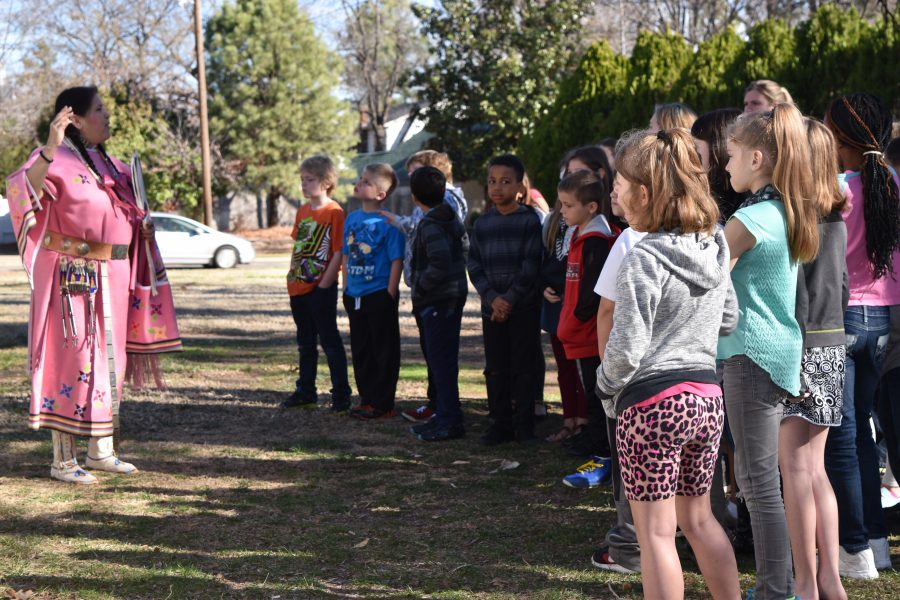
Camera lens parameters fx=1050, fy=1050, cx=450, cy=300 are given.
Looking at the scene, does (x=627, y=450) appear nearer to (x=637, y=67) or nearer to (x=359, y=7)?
(x=637, y=67)

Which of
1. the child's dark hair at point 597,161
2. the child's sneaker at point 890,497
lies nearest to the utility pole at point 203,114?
the child's dark hair at point 597,161

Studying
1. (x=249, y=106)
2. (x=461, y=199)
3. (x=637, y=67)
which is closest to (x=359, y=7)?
(x=249, y=106)

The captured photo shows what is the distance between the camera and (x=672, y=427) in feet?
10.4

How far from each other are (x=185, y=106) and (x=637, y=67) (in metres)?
31.4

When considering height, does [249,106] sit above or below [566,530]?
above

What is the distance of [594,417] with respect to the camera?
5891 millimetres

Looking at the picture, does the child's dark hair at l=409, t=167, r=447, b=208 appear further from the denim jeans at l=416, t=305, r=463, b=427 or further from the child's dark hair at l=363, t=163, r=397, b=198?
the denim jeans at l=416, t=305, r=463, b=427

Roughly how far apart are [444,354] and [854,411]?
3.15m

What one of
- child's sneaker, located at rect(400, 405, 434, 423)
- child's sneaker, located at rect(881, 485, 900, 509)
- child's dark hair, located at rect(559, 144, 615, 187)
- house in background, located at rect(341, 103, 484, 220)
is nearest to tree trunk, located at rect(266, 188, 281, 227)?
house in background, located at rect(341, 103, 484, 220)

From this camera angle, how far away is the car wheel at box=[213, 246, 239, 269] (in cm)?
2567

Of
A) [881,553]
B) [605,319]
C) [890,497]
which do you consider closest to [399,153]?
[890,497]

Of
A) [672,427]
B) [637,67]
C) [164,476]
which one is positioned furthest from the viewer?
[637,67]

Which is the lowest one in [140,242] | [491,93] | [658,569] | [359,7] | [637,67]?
[658,569]

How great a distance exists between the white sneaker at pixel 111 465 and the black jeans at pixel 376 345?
1926mm
